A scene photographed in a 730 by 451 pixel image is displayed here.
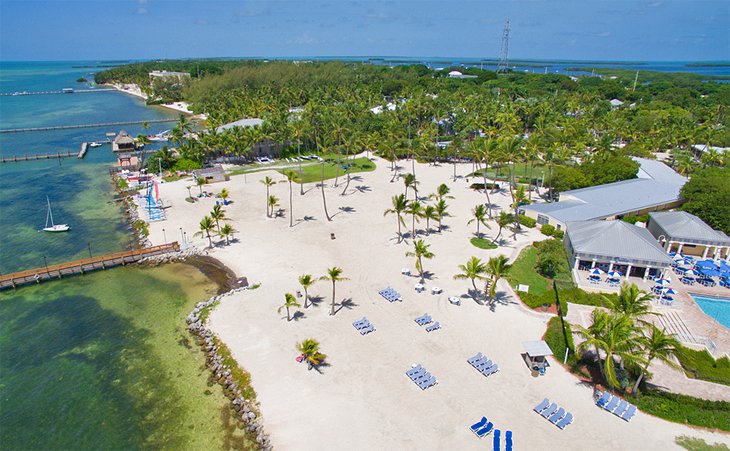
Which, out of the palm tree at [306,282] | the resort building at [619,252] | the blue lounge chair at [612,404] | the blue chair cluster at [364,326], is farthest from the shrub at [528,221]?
the palm tree at [306,282]

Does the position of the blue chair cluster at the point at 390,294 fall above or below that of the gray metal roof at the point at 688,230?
below

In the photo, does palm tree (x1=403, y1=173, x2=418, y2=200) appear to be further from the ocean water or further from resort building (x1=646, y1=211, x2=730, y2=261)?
resort building (x1=646, y1=211, x2=730, y2=261)

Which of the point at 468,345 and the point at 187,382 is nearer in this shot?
the point at 187,382

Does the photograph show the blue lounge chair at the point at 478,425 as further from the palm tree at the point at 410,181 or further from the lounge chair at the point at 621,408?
the palm tree at the point at 410,181

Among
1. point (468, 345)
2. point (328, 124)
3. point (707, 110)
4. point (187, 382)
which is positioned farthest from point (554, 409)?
point (707, 110)

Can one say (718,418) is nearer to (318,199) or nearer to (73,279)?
(318,199)

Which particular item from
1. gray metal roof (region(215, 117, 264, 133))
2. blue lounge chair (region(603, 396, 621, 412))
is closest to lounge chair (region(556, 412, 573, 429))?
blue lounge chair (region(603, 396, 621, 412))

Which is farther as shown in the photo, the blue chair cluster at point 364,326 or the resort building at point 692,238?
the resort building at point 692,238
